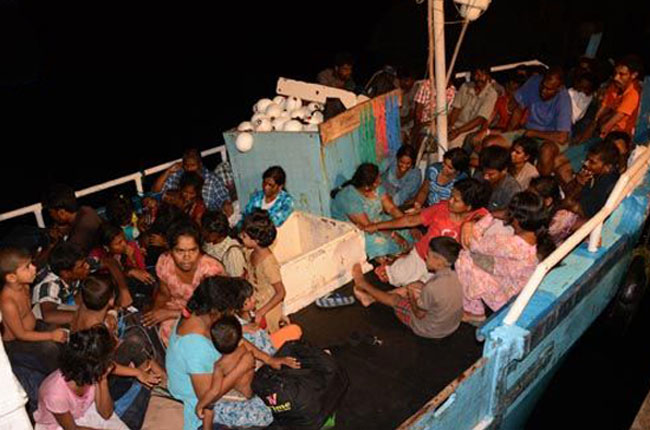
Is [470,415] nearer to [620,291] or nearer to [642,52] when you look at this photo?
[620,291]

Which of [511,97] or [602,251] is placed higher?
[511,97]

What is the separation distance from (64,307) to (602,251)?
439cm

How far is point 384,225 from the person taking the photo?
18.1 feet

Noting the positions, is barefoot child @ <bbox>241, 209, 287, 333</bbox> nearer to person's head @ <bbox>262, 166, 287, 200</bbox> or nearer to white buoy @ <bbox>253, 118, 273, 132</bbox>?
person's head @ <bbox>262, 166, 287, 200</bbox>

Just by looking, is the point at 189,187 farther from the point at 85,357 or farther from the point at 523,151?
the point at 523,151

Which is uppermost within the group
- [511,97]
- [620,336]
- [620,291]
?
[511,97]

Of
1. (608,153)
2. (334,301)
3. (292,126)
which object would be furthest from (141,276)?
(608,153)

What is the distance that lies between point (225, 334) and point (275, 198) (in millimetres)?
2293

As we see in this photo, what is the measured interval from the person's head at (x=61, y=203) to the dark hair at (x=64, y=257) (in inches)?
38.0

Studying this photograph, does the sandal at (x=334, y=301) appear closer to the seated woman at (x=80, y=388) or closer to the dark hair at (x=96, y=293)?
the dark hair at (x=96, y=293)

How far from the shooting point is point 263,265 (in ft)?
14.8

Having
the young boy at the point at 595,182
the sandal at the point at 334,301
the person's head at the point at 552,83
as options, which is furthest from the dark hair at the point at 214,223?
the person's head at the point at 552,83

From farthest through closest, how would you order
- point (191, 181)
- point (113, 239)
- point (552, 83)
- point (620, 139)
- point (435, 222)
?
point (552, 83)
point (620, 139)
point (191, 181)
point (435, 222)
point (113, 239)

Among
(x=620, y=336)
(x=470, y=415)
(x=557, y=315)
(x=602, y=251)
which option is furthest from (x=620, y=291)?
(x=470, y=415)
